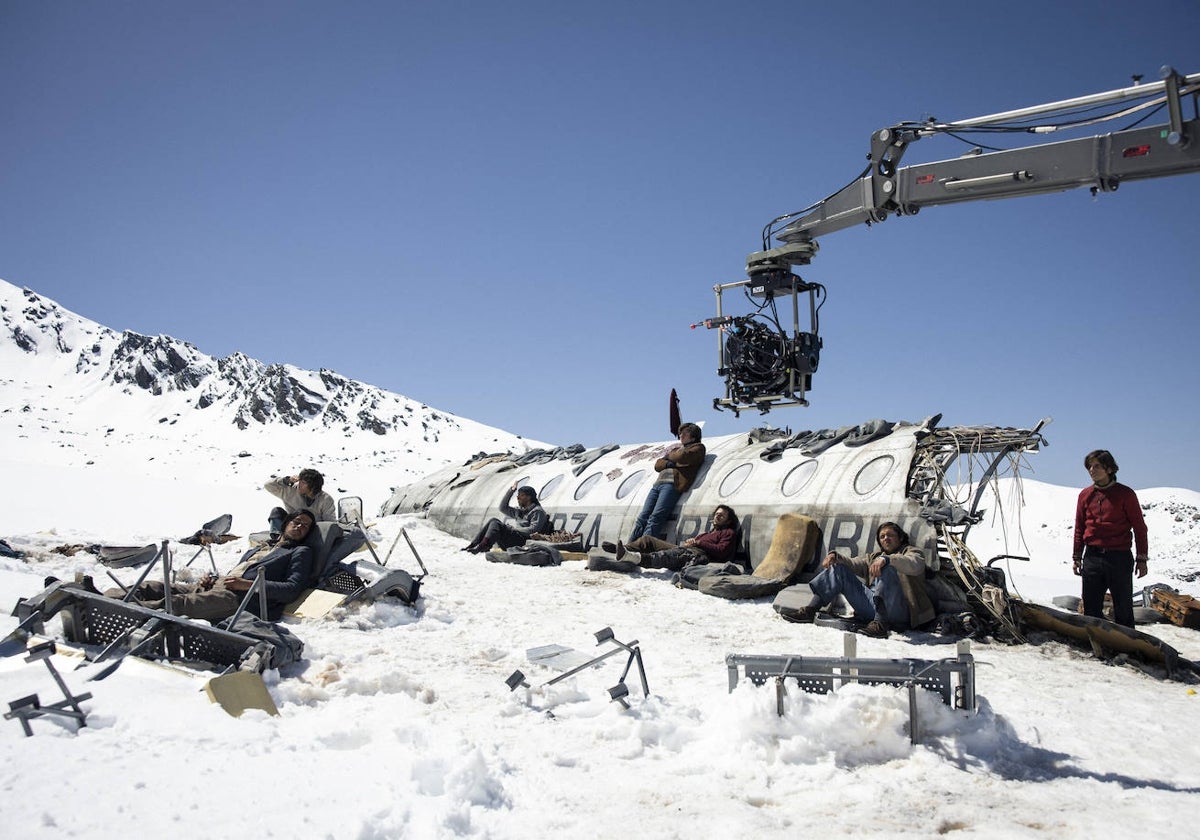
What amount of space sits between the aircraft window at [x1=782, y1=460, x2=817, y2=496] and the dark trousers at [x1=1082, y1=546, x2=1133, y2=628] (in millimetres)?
3577

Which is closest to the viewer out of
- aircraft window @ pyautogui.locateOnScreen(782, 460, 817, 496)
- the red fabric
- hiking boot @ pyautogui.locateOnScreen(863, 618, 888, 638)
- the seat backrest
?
the red fabric

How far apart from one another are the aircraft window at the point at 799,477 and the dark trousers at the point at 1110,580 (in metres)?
3.58

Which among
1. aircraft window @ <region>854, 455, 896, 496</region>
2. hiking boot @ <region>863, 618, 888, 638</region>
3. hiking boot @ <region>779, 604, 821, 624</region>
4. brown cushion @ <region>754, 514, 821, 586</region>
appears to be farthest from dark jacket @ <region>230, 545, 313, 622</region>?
aircraft window @ <region>854, 455, 896, 496</region>

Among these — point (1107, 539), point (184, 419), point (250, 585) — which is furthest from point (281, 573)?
point (184, 419)

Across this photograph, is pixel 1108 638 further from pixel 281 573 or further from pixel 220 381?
pixel 220 381

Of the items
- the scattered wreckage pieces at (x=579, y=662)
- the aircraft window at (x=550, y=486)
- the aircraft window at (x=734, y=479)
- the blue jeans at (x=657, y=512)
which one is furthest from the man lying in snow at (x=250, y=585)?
the aircraft window at (x=550, y=486)

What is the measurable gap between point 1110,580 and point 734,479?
17.0 ft

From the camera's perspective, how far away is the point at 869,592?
7.63 metres

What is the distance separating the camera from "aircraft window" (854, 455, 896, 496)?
945 cm

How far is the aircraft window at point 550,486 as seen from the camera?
14828 mm

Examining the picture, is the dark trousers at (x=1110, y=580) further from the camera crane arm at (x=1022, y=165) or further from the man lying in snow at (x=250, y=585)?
the man lying in snow at (x=250, y=585)

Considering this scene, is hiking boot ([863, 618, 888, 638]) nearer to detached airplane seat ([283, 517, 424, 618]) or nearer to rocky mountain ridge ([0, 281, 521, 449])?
detached airplane seat ([283, 517, 424, 618])

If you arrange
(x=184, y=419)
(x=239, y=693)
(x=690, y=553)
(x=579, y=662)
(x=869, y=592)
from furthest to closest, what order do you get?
(x=184, y=419) < (x=690, y=553) < (x=869, y=592) < (x=579, y=662) < (x=239, y=693)

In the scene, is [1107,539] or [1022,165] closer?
[1022,165]
